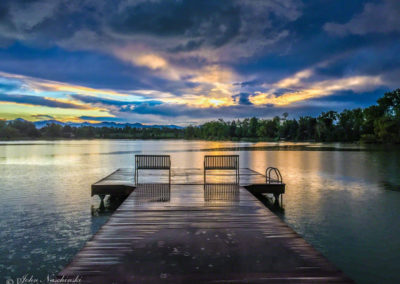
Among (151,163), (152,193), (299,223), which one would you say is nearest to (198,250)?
(152,193)

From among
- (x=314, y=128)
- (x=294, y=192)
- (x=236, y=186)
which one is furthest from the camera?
(x=314, y=128)

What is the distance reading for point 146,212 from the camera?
677cm

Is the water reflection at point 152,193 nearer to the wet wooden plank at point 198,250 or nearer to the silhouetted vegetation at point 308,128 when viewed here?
the wet wooden plank at point 198,250

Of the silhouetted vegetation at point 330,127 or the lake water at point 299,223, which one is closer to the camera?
the lake water at point 299,223

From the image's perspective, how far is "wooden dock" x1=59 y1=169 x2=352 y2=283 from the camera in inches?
139

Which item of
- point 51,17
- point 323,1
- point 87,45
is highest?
point 323,1

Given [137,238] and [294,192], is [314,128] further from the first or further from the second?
[137,238]

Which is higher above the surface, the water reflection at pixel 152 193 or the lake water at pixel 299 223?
the water reflection at pixel 152 193

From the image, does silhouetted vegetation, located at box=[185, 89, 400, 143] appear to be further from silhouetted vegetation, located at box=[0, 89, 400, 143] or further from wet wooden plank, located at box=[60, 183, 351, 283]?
wet wooden plank, located at box=[60, 183, 351, 283]

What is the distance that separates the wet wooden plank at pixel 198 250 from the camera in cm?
353

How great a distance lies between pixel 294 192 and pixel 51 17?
86.8ft

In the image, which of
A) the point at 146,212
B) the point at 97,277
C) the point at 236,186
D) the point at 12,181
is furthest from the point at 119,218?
the point at 12,181

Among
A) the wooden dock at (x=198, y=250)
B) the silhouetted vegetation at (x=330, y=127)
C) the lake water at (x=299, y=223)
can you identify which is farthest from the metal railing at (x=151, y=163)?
the silhouetted vegetation at (x=330, y=127)

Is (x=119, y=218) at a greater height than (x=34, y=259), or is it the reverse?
(x=119, y=218)
